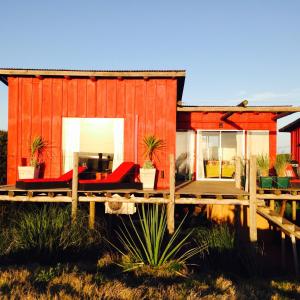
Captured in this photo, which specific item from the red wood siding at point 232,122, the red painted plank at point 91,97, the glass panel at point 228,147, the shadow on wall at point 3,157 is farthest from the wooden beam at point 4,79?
the glass panel at point 228,147

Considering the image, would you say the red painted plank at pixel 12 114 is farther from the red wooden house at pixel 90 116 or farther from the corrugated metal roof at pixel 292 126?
the corrugated metal roof at pixel 292 126

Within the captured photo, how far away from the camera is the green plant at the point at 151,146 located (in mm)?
11156

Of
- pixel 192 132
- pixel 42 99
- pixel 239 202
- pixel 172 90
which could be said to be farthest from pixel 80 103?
pixel 239 202

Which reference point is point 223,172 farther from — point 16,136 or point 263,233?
point 16,136

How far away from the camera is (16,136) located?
11.5 meters

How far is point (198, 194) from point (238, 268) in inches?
82.9

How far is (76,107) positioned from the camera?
11570 mm

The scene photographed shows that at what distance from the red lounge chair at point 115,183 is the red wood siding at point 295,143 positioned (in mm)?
11689

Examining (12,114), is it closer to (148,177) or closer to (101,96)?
(101,96)

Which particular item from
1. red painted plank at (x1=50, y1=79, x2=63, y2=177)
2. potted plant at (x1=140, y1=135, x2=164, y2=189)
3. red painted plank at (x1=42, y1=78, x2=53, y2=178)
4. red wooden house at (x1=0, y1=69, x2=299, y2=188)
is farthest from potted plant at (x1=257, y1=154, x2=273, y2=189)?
red painted plank at (x1=42, y1=78, x2=53, y2=178)

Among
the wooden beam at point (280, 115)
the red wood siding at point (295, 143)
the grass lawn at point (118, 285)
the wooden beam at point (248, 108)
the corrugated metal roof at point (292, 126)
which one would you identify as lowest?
the grass lawn at point (118, 285)

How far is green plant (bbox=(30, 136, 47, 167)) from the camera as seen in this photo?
440 inches

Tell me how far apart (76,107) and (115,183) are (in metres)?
3.33

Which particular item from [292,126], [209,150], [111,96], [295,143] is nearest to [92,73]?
[111,96]
